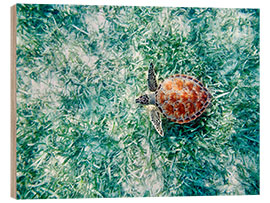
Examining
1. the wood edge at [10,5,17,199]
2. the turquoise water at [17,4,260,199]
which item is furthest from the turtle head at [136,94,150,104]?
the wood edge at [10,5,17,199]

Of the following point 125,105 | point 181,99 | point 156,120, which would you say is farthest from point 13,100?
point 181,99

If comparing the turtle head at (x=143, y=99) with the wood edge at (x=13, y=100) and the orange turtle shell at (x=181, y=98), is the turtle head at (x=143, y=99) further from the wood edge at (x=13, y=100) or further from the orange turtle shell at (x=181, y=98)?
the wood edge at (x=13, y=100)

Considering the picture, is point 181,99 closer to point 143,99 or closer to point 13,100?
point 143,99

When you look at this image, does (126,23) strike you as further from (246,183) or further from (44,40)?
(246,183)

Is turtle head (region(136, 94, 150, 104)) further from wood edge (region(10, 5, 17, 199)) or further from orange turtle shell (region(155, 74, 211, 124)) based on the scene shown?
wood edge (region(10, 5, 17, 199))

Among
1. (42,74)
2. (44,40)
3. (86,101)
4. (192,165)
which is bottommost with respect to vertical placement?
(192,165)
